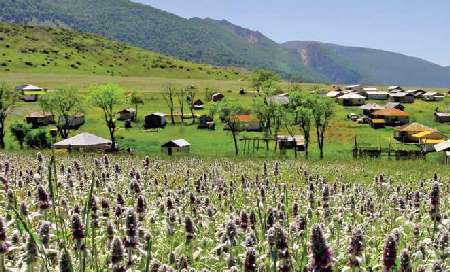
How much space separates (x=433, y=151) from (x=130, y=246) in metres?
100

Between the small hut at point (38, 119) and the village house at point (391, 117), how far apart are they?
7405 cm

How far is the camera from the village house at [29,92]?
14688 cm

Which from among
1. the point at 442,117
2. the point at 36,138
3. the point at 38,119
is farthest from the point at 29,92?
the point at 442,117

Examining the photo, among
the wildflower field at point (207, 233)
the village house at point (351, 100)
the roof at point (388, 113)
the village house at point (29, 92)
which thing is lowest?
the roof at point (388, 113)

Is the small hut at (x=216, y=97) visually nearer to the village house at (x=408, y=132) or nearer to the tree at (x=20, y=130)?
the village house at (x=408, y=132)

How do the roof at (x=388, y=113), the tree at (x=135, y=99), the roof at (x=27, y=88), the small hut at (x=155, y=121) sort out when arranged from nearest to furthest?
the small hut at (x=155, y=121)
the roof at (x=388, y=113)
the tree at (x=135, y=99)
the roof at (x=27, y=88)

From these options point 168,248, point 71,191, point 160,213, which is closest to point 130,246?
point 168,248

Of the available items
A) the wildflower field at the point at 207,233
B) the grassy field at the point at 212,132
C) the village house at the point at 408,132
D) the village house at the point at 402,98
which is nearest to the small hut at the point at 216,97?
the grassy field at the point at 212,132

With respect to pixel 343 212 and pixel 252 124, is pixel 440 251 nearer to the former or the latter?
pixel 343 212

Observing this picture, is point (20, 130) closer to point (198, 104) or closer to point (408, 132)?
point (198, 104)

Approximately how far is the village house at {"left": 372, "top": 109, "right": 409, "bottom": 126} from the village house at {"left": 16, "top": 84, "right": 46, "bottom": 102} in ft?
283

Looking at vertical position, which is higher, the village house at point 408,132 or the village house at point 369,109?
the village house at point 369,109

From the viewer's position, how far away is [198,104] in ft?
503

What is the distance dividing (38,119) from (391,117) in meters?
79.3
